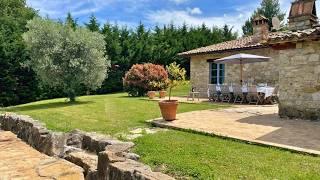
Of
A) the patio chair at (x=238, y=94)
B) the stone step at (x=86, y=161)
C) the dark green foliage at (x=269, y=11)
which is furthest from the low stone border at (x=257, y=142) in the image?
the dark green foliage at (x=269, y=11)

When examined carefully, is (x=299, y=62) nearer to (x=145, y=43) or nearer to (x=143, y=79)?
(x=143, y=79)

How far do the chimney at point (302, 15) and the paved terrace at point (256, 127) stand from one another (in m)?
2.82

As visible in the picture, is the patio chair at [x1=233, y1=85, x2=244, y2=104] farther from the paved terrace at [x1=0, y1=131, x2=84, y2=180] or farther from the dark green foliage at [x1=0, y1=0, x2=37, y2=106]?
the dark green foliage at [x1=0, y1=0, x2=37, y2=106]

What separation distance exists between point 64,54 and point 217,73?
28.5 ft

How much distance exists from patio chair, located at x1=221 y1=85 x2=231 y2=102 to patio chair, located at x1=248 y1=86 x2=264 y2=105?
3.61 ft

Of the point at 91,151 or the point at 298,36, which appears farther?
the point at 298,36

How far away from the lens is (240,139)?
696 centimetres

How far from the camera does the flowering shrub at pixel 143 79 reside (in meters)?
18.8

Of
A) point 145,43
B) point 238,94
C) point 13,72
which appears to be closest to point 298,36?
point 238,94

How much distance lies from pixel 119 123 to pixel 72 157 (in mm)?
3070

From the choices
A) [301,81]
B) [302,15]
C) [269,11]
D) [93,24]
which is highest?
[269,11]

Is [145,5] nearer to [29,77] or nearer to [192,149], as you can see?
[29,77]

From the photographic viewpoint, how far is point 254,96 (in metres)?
14.2

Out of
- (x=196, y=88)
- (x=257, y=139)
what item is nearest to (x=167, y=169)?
(x=257, y=139)
